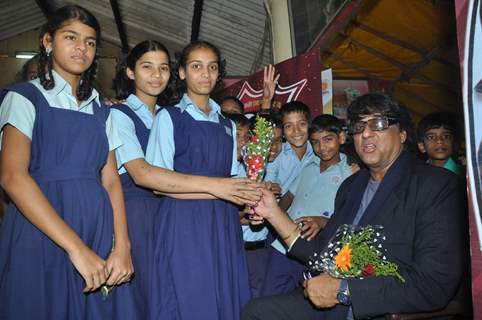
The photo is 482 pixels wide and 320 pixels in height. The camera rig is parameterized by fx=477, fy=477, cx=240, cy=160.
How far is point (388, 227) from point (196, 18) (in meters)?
9.15

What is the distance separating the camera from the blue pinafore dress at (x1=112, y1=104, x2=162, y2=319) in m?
2.49

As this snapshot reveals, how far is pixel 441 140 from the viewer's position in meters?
4.15

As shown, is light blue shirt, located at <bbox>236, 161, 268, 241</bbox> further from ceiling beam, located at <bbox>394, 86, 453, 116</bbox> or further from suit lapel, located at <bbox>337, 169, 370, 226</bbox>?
ceiling beam, located at <bbox>394, 86, 453, 116</bbox>

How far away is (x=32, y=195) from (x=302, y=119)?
2.64m

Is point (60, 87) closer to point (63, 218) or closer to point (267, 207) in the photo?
point (63, 218)

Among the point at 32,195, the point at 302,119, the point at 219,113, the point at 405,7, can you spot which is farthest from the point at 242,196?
the point at 405,7

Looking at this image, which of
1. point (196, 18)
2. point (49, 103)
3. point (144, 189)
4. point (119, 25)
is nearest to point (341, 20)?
point (144, 189)

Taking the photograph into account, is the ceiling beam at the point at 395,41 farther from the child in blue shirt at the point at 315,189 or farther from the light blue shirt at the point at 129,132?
the light blue shirt at the point at 129,132

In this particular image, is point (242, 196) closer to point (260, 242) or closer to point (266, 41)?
point (260, 242)

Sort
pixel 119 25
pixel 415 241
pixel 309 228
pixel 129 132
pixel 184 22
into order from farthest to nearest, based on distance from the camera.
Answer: pixel 119 25, pixel 184 22, pixel 309 228, pixel 129 132, pixel 415 241

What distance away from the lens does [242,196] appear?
2510mm

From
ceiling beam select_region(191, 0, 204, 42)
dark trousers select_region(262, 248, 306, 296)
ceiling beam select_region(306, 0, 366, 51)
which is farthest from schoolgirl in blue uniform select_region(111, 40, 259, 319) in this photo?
ceiling beam select_region(191, 0, 204, 42)

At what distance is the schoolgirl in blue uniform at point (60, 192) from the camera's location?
1966 mm

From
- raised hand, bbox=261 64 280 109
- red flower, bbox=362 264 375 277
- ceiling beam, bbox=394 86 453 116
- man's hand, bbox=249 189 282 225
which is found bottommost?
red flower, bbox=362 264 375 277
